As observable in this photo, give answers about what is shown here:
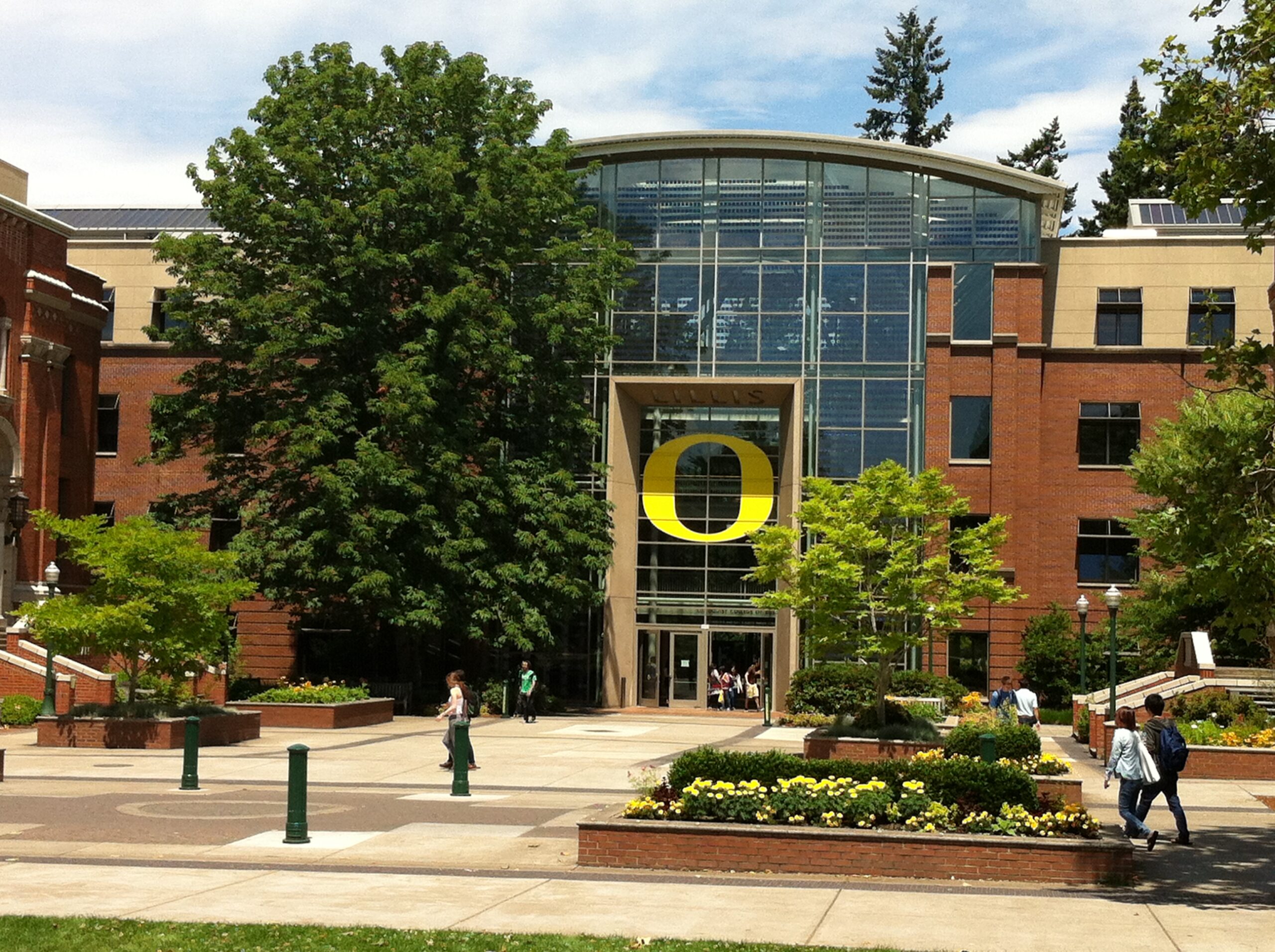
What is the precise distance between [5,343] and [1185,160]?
117ft

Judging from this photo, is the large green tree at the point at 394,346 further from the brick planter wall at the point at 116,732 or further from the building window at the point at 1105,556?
the building window at the point at 1105,556

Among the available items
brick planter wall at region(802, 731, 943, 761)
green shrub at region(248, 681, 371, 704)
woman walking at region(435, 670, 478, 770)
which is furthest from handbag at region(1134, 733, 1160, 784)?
green shrub at region(248, 681, 371, 704)

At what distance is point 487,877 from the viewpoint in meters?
14.2

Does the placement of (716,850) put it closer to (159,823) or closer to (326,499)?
(159,823)

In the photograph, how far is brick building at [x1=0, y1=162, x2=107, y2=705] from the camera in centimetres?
4200

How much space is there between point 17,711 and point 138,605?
678 cm

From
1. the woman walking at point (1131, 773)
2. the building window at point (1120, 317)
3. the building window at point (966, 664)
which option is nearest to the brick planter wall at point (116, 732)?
the woman walking at point (1131, 773)

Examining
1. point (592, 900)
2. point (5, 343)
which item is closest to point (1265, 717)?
point (592, 900)

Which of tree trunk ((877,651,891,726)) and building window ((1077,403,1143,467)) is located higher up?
building window ((1077,403,1143,467))

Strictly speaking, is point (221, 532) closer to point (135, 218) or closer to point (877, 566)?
point (135, 218)

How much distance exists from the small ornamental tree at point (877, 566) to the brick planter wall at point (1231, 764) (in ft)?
16.7

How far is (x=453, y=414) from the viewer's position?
42.2 m

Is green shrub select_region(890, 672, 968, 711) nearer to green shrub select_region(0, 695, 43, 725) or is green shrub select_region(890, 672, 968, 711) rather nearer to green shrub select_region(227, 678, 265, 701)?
green shrub select_region(227, 678, 265, 701)

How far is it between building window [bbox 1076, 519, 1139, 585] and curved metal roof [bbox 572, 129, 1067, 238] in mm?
10355
